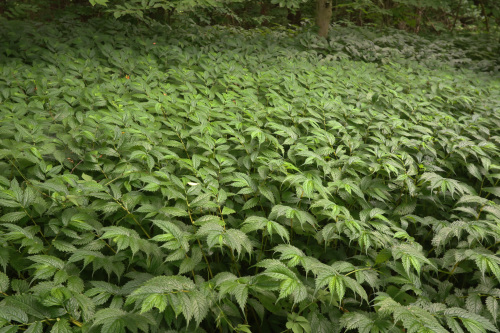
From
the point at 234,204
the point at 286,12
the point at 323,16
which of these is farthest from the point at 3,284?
the point at 286,12

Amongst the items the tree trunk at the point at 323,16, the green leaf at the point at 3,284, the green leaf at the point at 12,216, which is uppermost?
the tree trunk at the point at 323,16

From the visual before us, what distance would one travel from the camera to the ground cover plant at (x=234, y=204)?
152 cm

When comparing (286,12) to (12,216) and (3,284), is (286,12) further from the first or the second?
(3,284)

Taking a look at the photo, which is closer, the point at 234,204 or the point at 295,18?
the point at 234,204

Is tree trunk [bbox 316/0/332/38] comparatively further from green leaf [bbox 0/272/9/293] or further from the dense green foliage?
green leaf [bbox 0/272/9/293]

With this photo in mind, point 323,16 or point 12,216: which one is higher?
point 323,16

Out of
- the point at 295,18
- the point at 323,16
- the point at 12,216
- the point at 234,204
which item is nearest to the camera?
the point at 12,216

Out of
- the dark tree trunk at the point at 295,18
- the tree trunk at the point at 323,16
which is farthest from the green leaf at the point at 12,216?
the dark tree trunk at the point at 295,18

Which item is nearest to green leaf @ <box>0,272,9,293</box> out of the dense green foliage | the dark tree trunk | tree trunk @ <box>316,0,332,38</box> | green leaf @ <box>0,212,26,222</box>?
green leaf @ <box>0,212,26,222</box>

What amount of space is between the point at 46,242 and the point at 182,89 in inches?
92.8

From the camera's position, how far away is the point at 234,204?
92.4 inches

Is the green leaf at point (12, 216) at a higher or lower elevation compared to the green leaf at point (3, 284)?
higher

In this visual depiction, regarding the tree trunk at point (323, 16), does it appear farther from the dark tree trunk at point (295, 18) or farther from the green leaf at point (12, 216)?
the green leaf at point (12, 216)

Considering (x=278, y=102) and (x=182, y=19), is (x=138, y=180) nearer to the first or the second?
(x=278, y=102)
